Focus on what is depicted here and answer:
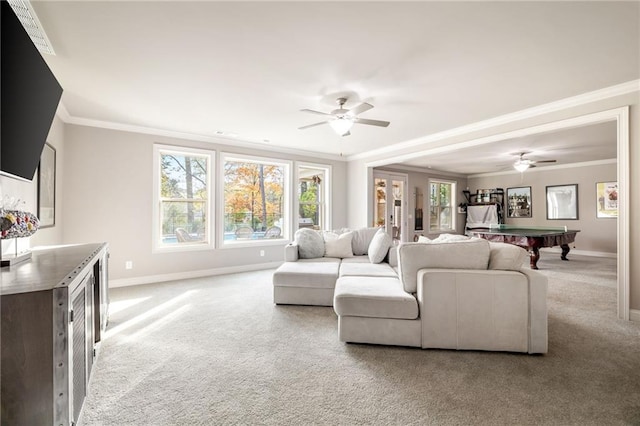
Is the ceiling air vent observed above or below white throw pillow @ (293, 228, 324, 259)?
above

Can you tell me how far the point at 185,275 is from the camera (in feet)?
16.1

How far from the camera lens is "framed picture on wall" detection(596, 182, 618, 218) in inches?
285

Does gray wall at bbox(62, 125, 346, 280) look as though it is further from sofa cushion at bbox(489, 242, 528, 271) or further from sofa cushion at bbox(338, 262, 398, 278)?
sofa cushion at bbox(489, 242, 528, 271)

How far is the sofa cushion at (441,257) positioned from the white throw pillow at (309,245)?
77.1 inches

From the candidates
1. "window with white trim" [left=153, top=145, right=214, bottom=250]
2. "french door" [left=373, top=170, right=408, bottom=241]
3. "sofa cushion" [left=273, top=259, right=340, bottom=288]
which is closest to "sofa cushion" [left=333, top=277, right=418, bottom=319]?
"sofa cushion" [left=273, top=259, right=340, bottom=288]

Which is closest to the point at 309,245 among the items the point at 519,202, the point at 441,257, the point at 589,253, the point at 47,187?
the point at 441,257

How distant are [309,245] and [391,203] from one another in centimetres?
401

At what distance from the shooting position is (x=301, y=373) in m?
2.09

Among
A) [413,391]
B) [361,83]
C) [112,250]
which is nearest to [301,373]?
[413,391]

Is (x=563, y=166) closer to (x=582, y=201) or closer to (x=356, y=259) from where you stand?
(x=582, y=201)

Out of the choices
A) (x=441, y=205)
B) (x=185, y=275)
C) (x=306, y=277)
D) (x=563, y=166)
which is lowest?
(x=185, y=275)

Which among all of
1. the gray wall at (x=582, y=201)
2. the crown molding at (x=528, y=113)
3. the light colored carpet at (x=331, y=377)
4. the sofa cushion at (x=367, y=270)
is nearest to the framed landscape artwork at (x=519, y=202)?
the gray wall at (x=582, y=201)

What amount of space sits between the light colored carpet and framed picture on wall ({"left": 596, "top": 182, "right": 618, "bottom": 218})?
5855 mm

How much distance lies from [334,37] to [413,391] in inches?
100.0
